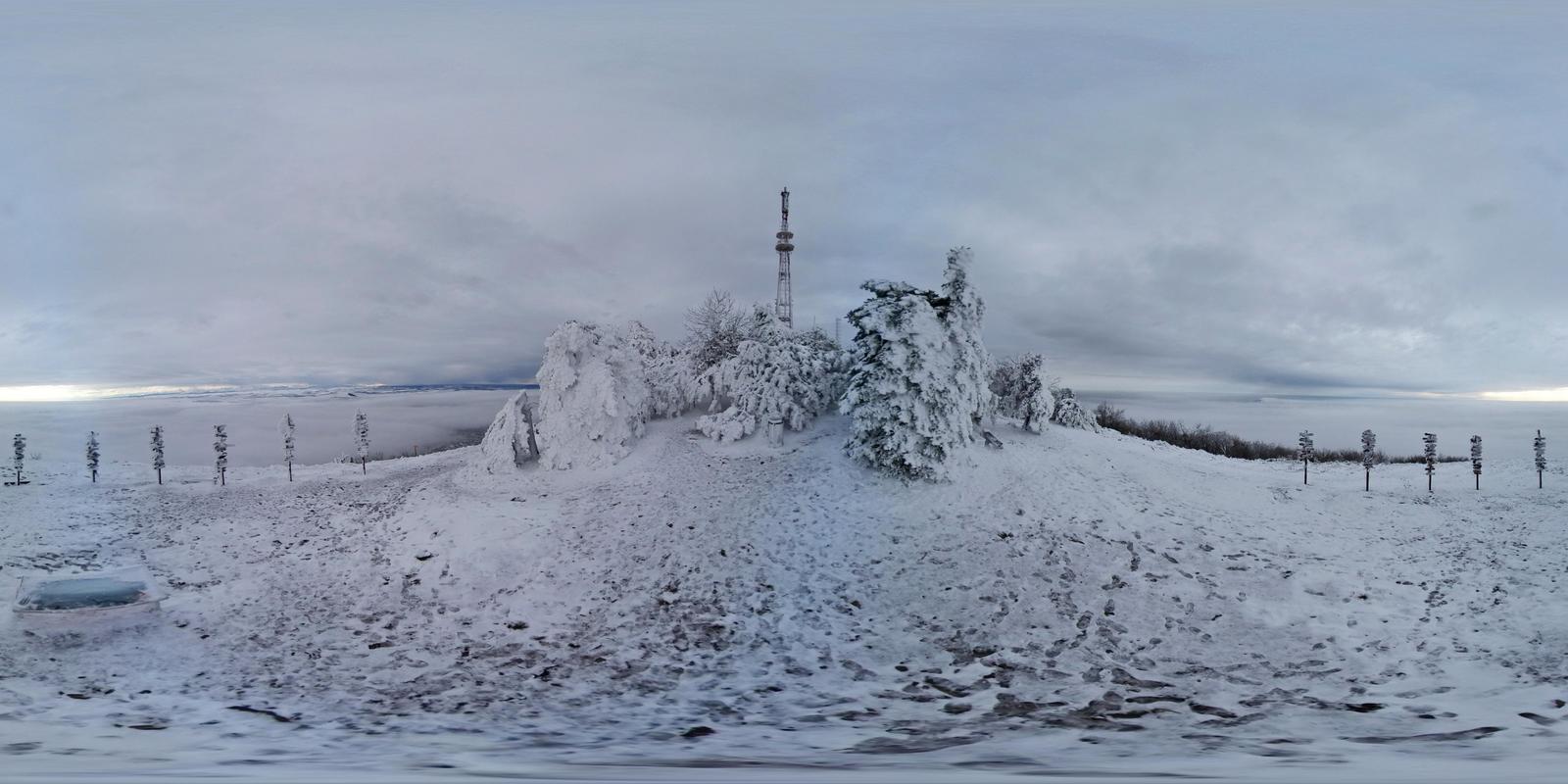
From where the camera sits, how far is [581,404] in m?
16.8

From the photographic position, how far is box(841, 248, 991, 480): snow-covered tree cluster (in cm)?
1518

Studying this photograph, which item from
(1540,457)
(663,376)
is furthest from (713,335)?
(1540,457)

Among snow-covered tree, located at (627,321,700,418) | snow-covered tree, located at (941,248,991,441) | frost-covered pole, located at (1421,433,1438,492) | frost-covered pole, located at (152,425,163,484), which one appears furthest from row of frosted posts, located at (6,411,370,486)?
frost-covered pole, located at (1421,433,1438,492)

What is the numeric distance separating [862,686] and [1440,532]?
16.0 metres

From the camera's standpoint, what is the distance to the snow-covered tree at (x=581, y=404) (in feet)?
54.9

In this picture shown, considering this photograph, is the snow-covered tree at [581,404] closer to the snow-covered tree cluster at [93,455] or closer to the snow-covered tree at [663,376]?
the snow-covered tree at [663,376]

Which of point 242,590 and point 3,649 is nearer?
point 3,649

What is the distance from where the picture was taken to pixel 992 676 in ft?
27.5

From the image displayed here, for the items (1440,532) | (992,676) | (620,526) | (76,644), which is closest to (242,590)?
(76,644)

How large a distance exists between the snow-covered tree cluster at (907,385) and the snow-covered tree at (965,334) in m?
0.03

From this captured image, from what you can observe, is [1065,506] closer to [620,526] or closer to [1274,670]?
[1274,670]

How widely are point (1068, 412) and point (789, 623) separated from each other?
16410 mm

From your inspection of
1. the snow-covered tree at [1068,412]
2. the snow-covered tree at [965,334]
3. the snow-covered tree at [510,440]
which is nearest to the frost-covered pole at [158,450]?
the snow-covered tree at [510,440]

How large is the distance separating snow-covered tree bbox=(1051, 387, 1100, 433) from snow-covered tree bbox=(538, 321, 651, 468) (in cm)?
1480
